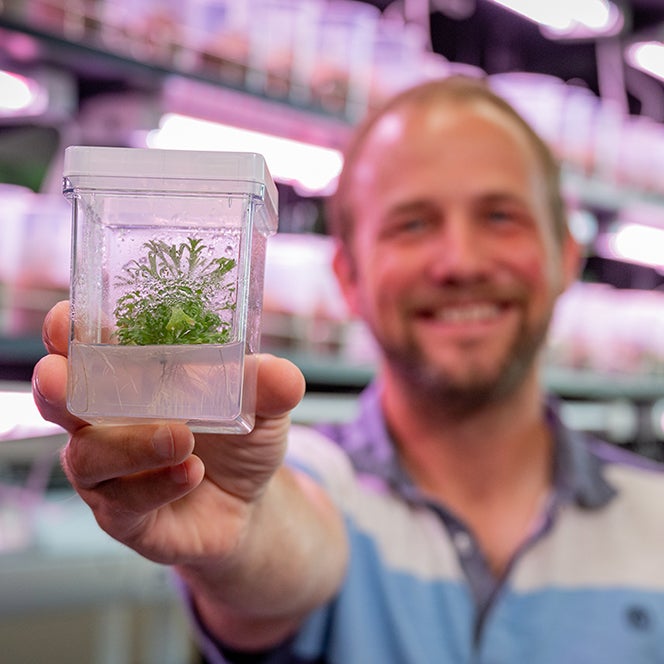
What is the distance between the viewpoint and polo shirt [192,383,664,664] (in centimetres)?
135

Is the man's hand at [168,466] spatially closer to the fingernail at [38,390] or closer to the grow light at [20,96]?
the fingernail at [38,390]

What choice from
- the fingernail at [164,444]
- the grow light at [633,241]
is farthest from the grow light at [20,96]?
the grow light at [633,241]

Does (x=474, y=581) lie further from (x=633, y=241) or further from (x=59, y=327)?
(x=633, y=241)

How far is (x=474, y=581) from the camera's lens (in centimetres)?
141

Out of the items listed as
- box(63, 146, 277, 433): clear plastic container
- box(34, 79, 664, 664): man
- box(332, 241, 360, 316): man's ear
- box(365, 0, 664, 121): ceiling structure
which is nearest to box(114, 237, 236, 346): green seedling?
box(63, 146, 277, 433): clear plastic container

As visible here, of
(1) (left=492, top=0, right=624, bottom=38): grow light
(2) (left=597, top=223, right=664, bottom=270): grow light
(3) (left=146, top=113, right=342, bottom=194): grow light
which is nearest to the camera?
(3) (left=146, top=113, right=342, bottom=194): grow light

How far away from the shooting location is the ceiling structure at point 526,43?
11.1 feet

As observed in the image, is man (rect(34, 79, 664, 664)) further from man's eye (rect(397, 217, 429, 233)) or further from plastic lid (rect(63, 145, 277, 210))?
plastic lid (rect(63, 145, 277, 210))

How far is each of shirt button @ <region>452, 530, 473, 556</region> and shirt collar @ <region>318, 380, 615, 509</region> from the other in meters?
0.09

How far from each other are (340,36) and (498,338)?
1092mm

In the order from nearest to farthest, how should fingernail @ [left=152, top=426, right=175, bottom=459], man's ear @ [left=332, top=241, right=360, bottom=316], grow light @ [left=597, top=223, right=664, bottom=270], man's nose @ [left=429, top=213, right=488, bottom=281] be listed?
fingernail @ [left=152, top=426, right=175, bottom=459]
man's nose @ [left=429, top=213, right=488, bottom=281]
man's ear @ [left=332, top=241, right=360, bottom=316]
grow light @ [left=597, top=223, right=664, bottom=270]

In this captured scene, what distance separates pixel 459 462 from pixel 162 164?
1.10 meters

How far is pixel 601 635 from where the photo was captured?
53.9 inches

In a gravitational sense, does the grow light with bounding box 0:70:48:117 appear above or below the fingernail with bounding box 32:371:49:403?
above
